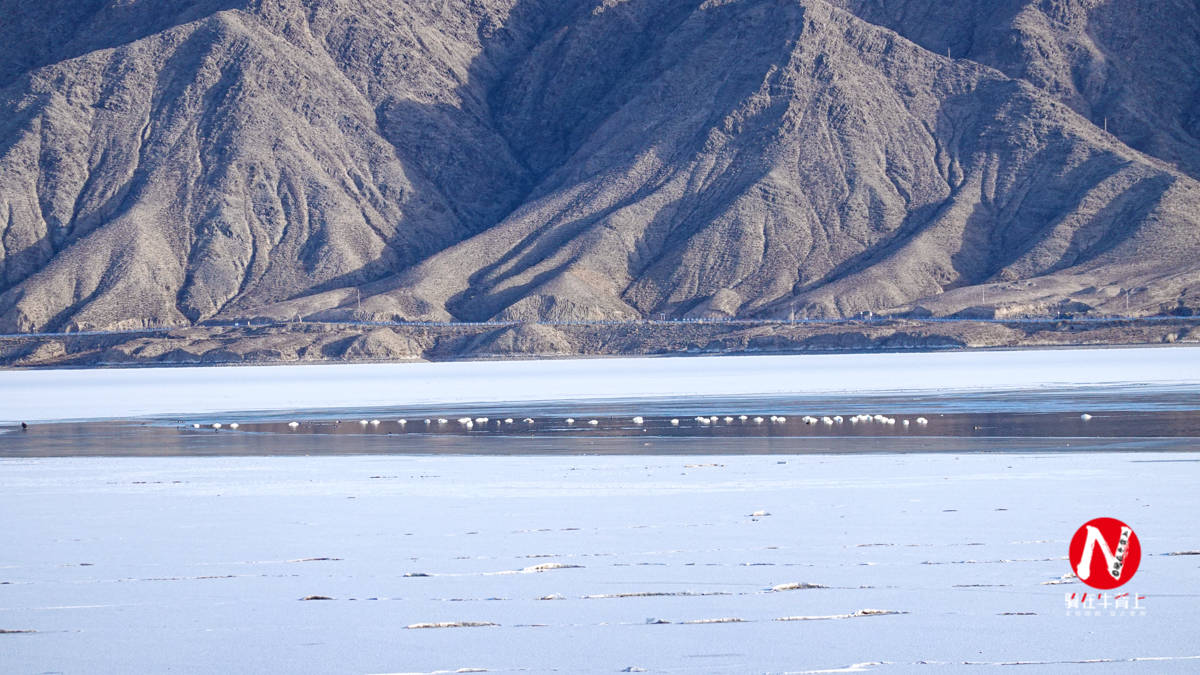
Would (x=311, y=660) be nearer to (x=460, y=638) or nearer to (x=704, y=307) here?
(x=460, y=638)

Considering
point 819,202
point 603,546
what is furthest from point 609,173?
point 603,546

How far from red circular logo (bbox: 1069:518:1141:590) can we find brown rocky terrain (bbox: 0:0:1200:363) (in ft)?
359

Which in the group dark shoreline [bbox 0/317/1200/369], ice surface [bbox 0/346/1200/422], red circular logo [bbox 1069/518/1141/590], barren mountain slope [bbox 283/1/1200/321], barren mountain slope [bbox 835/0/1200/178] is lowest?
red circular logo [bbox 1069/518/1141/590]

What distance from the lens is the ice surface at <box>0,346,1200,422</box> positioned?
5703 cm

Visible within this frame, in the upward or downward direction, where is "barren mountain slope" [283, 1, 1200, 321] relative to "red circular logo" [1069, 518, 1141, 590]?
upward

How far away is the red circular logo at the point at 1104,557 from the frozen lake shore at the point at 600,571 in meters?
0.24

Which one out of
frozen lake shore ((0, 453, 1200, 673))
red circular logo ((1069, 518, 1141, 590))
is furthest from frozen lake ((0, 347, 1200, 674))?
red circular logo ((1069, 518, 1141, 590))

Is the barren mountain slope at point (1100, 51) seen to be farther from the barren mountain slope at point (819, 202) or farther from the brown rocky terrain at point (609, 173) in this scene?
the barren mountain slope at point (819, 202)

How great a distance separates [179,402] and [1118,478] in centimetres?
4294

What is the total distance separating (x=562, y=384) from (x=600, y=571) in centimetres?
5417

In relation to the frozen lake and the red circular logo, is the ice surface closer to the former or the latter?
the frozen lake

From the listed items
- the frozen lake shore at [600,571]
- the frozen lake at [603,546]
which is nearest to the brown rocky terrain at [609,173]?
the frozen lake at [603,546]

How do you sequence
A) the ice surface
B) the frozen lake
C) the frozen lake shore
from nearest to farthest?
the frozen lake shore, the frozen lake, the ice surface

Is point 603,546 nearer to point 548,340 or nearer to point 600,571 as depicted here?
point 600,571
